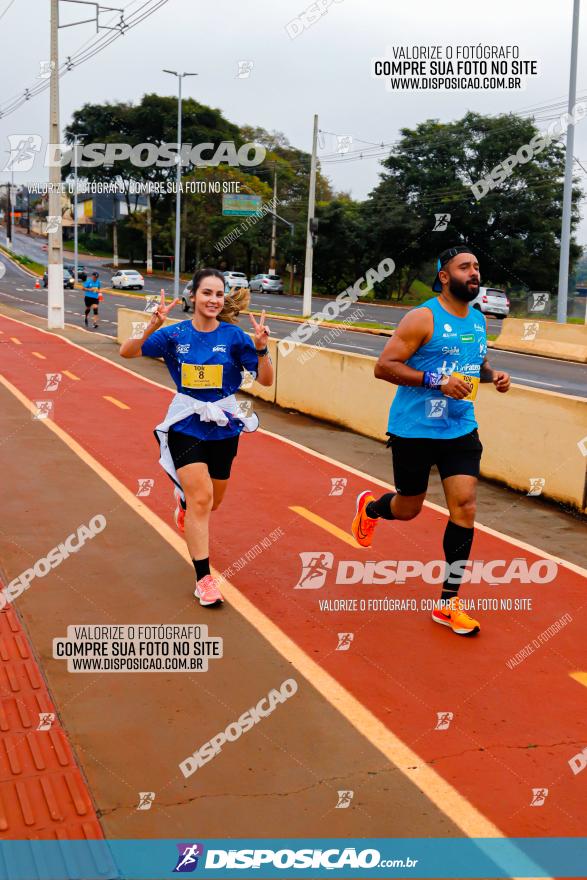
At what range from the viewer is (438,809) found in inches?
149

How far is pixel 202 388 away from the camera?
5973 millimetres

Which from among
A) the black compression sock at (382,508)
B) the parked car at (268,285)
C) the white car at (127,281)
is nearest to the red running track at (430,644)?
the black compression sock at (382,508)

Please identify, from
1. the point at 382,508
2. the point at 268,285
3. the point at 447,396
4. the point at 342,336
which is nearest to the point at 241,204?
the point at 268,285

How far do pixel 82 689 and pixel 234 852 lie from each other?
1533 mm

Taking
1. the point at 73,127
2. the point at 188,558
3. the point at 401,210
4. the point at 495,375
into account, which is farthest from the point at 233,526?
the point at 73,127

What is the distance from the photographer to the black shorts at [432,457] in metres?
5.63

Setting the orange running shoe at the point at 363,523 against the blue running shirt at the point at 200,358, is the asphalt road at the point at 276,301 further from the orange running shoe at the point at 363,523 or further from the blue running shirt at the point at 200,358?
the blue running shirt at the point at 200,358

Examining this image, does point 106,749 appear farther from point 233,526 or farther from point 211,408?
point 233,526

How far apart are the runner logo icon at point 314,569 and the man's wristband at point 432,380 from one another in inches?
66.9

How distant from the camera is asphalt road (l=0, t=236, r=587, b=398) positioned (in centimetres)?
2034

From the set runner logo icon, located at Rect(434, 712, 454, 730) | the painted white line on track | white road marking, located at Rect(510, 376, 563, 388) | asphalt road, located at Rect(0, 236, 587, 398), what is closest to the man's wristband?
runner logo icon, located at Rect(434, 712, 454, 730)

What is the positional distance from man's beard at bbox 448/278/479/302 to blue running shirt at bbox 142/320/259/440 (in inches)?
52.0

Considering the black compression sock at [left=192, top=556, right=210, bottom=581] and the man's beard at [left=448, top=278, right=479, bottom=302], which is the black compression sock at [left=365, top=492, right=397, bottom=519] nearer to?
the black compression sock at [left=192, top=556, right=210, bottom=581]

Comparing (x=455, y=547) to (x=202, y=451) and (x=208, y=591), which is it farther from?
(x=202, y=451)
